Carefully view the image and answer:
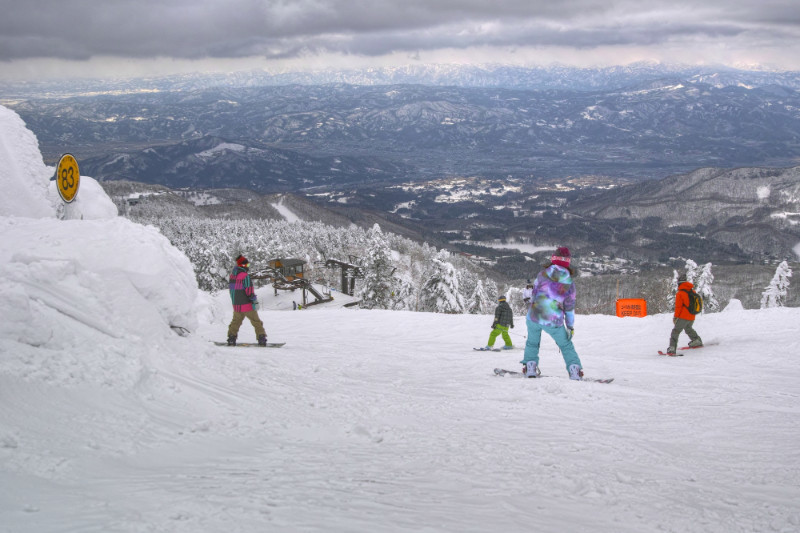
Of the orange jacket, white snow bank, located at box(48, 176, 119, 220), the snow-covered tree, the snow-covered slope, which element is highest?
white snow bank, located at box(48, 176, 119, 220)

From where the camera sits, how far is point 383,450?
6.16 m

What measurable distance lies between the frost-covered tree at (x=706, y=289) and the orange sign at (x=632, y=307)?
2282 cm

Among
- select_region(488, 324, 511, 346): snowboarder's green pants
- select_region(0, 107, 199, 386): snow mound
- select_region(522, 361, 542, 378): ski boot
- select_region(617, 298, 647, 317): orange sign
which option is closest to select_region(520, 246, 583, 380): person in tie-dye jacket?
select_region(522, 361, 542, 378): ski boot

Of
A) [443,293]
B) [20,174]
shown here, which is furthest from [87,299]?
[443,293]

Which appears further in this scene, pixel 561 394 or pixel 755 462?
pixel 561 394

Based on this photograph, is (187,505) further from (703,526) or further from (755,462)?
(755,462)

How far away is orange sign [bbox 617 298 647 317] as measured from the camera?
867 inches

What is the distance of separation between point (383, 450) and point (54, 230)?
26.2 feet

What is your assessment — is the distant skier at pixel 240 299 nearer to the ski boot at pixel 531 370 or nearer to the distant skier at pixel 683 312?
the ski boot at pixel 531 370

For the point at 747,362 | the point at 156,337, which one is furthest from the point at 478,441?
the point at 747,362

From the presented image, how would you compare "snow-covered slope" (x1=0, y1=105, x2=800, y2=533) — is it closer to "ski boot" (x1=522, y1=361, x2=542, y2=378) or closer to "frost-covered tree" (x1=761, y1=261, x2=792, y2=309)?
"ski boot" (x1=522, y1=361, x2=542, y2=378)

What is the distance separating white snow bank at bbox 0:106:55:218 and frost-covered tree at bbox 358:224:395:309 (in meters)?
28.7

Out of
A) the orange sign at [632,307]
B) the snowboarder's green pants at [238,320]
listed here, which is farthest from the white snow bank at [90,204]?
the orange sign at [632,307]

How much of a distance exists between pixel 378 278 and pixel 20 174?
3040 centimetres
